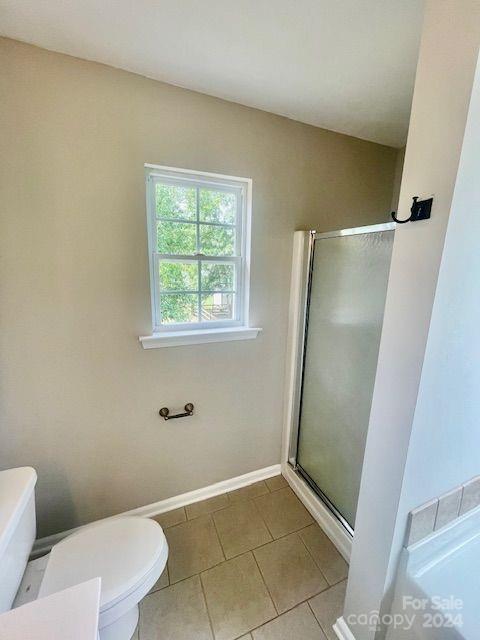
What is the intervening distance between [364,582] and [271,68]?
82.8 inches

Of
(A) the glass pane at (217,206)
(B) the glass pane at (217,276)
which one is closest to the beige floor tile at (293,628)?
(B) the glass pane at (217,276)

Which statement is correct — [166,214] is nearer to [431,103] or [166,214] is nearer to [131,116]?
[131,116]

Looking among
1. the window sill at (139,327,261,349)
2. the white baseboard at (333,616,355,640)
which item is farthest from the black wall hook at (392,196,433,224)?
the white baseboard at (333,616,355,640)

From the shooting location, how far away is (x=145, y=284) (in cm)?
135

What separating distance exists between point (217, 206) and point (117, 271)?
2.16 feet

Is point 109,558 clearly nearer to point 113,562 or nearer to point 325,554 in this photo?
point 113,562

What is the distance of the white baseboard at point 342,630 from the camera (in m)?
1.08

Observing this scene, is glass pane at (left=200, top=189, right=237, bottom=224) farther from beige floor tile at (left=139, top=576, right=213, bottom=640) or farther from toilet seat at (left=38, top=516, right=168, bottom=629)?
beige floor tile at (left=139, top=576, right=213, bottom=640)

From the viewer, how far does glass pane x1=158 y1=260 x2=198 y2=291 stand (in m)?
1.45

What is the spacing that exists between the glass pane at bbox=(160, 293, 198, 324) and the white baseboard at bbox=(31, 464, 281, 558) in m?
1.13

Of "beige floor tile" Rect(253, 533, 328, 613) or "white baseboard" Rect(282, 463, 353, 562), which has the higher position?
"white baseboard" Rect(282, 463, 353, 562)

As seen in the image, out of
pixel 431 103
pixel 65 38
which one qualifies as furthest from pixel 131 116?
pixel 431 103

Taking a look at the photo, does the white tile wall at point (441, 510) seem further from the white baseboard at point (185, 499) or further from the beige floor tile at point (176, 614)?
the white baseboard at point (185, 499)

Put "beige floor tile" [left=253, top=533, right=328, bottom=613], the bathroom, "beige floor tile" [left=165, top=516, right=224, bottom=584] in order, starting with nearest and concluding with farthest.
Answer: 1. the bathroom
2. "beige floor tile" [left=253, top=533, right=328, bottom=613]
3. "beige floor tile" [left=165, top=516, right=224, bottom=584]
